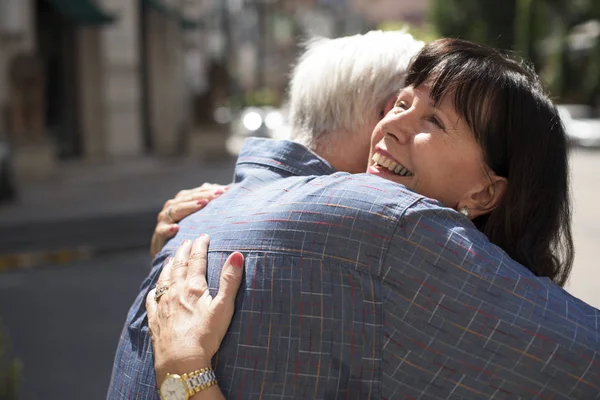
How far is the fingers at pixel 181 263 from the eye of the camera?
1.66m

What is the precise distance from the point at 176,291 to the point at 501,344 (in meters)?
0.66

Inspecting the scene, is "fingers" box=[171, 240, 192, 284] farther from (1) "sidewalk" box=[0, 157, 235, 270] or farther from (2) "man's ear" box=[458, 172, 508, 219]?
(1) "sidewalk" box=[0, 157, 235, 270]

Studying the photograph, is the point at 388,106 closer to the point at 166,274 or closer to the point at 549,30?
the point at 166,274

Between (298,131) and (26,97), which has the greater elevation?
(298,131)

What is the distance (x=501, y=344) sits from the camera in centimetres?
140

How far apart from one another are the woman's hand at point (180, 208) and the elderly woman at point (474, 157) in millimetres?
321

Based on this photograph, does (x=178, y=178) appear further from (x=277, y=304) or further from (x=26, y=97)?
(x=277, y=304)

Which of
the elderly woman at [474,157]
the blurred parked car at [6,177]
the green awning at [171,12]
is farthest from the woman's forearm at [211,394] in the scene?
the green awning at [171,12]

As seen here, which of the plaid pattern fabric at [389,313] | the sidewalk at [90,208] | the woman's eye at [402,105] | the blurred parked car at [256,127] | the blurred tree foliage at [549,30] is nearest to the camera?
the plaid pattern fabric at [389,313]

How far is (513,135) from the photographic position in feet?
5.44

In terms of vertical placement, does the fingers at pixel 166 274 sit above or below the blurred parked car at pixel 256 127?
above

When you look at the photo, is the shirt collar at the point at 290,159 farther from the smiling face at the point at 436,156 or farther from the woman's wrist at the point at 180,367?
the woman's wrist at the point at 180,367

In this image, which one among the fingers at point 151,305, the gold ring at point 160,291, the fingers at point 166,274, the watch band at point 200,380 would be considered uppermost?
the fingers at point 166,274

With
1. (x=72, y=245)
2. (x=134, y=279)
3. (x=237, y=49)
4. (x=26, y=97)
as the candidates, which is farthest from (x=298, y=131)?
(x=237, y=49)
